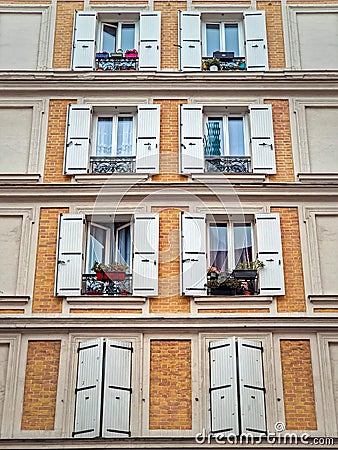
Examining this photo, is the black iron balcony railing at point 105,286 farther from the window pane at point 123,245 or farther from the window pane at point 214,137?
the window pane at point 214,137

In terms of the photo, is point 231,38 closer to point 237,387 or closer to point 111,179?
point 111,179

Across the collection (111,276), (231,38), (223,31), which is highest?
(223,31)

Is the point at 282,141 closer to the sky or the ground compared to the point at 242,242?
closer to the sky

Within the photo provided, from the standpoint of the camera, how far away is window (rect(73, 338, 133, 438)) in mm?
12867

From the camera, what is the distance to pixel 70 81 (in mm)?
16188

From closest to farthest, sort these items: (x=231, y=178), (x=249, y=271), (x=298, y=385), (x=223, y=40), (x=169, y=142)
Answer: (x=298, y=385) < (x=249, y=271) < (x=231, y=178) < (x=169, y=142) < (x=223, y=40)

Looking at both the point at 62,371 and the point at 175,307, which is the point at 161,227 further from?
the point at 62,371

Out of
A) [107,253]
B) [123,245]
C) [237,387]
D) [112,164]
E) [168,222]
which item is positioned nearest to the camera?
[237,387]

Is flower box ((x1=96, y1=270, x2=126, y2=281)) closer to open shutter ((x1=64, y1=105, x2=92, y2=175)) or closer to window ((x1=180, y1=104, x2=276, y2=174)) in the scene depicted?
open shutter ((x1=64, y1=105, x2=92, y2=175))

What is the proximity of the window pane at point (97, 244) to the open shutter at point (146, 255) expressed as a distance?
2.53 ft

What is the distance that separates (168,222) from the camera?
581 inches

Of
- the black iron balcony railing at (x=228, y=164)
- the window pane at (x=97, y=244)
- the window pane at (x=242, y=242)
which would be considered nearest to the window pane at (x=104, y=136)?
the window pane at (x=97, y=244)

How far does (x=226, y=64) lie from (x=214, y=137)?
1854 mm

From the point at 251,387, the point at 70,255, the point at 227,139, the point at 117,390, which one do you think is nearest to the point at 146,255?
the point at 70,255
